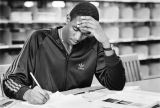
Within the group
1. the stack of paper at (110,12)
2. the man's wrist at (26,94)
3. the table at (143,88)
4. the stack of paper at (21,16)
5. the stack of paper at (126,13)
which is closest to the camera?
the man's wrist at (26,94)

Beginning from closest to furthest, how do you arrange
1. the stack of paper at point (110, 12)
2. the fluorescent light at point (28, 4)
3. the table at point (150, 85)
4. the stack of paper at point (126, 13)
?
the table at point (150, 85), the fluorescent light at point (28, 4), the stack of paper at point (110, 12), the stack of paper at point (126, 13)

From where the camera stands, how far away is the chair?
8.95 ft

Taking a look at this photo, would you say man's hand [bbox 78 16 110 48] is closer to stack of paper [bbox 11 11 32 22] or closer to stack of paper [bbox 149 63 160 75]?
stack of paper [bbox 11 11 32 22]

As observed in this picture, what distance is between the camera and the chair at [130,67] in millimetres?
2729

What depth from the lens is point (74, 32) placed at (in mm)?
1808

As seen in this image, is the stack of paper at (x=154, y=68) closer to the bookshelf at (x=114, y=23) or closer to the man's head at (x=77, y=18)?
the bookshelf at (x=114, y=23)

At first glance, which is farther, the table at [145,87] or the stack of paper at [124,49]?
the stack of paper at [124,49]

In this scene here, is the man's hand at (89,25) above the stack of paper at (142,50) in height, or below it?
above

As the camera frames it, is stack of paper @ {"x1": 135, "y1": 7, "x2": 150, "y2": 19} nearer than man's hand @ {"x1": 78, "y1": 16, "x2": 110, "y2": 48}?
No

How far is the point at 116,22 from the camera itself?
5.62 metres

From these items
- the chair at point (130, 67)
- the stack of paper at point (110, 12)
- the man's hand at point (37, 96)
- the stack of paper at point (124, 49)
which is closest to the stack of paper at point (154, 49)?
the stack of paper at point (124, 49)

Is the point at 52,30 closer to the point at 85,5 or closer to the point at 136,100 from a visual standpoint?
the point at 85,5

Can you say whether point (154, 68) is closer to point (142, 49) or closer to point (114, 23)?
point (142, 49)

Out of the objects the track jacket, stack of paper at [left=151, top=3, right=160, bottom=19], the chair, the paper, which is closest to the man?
the track jacket
